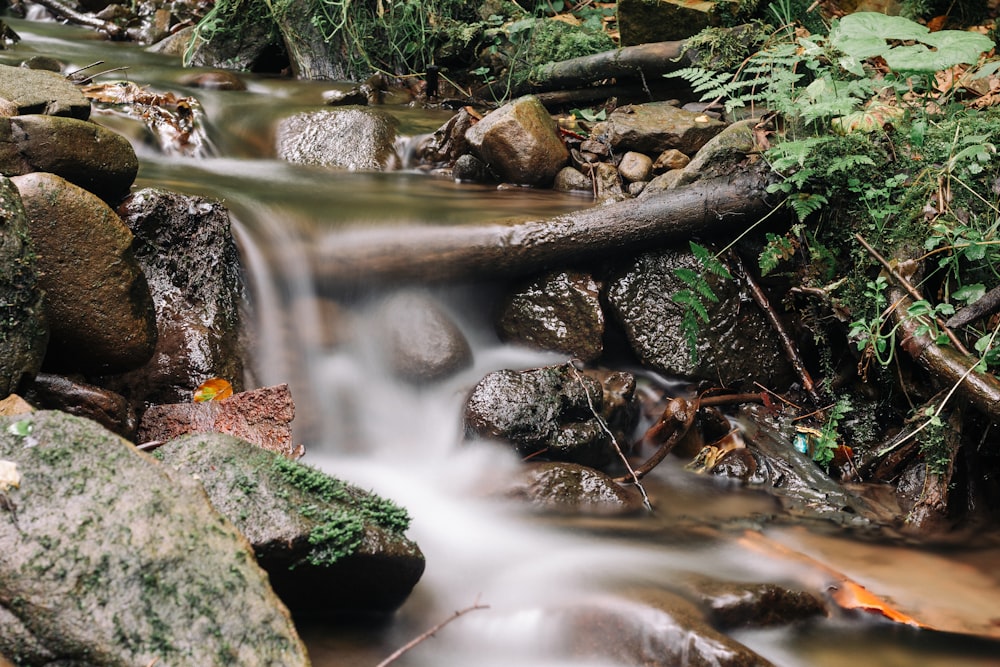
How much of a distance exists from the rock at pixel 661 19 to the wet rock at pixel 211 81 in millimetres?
3970

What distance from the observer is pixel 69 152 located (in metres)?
3.44

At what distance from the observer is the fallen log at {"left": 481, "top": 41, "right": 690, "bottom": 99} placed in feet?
20.7

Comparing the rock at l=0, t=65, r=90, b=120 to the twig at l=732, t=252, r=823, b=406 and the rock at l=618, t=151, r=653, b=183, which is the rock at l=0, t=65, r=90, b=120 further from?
the twig at l=732, t=252, r=823, b=406

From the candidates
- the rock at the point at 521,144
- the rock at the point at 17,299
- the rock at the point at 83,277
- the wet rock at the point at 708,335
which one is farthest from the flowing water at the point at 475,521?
the rock at the point at 17,299

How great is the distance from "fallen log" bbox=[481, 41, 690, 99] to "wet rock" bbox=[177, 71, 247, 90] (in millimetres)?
2994

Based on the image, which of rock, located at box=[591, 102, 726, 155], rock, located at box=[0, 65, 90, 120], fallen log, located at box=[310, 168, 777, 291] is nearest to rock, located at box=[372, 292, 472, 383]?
fallen log, located at box=[310, 168, 777, 291]

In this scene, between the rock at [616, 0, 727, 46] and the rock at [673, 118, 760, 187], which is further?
Answer: the rock at [616, 0, 727, 46]

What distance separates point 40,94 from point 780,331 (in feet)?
14.2

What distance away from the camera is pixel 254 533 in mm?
2170

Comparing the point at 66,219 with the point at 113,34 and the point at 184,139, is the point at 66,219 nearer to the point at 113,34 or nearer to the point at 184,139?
the point at 184,139

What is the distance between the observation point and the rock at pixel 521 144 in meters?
5.70

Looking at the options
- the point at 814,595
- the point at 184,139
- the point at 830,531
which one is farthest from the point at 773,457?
the point at 184,139

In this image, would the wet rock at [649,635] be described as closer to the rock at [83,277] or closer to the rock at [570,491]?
the rock at [570,491]

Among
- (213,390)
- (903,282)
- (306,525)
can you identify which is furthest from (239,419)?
(903,282)
